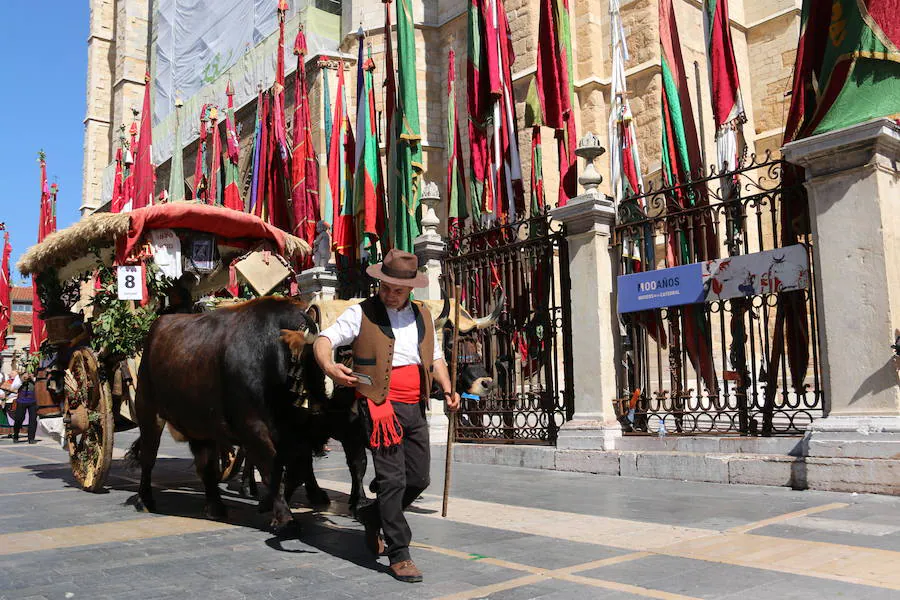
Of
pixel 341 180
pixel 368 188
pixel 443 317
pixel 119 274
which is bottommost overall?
pixel 443 317

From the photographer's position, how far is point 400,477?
13.7ft

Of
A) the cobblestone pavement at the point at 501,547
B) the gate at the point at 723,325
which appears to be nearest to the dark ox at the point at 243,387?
the cobblestone pavement at the point at 501,547

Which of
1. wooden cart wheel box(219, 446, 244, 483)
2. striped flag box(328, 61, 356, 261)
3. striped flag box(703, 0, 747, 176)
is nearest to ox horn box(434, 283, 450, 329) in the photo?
wooden cart wheel box(219, 446, 244, 483)

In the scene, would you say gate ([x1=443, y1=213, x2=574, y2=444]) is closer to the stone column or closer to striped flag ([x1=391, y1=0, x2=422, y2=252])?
the stone column

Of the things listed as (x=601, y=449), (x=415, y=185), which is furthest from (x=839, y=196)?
(x=415, y=185)

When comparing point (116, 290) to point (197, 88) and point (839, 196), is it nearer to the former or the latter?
point (839, 196)

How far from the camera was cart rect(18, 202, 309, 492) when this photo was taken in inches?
299

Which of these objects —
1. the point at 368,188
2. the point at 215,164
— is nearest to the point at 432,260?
the point at 368,188

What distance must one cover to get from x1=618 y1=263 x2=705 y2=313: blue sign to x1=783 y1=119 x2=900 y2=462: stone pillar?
1518 mm

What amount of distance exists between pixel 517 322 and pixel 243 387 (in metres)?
5.75

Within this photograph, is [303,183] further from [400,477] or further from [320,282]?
[400,477]

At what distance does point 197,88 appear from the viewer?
35.1 metres

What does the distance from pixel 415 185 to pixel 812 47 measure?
7362 millimetres

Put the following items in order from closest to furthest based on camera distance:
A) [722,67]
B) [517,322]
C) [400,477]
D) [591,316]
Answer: [400,477] < [591,316] < [517,322] < [722,67]
